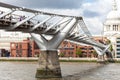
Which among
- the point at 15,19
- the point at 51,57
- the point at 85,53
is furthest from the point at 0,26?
the point at 85,53

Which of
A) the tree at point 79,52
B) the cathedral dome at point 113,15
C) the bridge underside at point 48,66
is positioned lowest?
the bridge underside at point 48,66

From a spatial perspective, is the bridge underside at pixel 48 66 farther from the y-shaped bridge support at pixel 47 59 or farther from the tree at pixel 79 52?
the tree at pixel 79 52

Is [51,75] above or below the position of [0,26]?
below

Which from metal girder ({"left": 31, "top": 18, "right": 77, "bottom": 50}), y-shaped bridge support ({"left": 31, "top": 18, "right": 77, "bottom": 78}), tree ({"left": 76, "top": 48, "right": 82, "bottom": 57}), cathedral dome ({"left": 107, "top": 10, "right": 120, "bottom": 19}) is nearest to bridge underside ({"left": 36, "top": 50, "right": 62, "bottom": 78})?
y-shaped bridge support ({"left": 31, "top": 18, "right": 77, "bottom": 78})

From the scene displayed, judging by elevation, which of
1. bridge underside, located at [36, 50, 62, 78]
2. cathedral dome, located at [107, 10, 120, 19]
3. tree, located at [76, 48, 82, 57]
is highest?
cathedral dome, located at [107, 10, 120, 19]

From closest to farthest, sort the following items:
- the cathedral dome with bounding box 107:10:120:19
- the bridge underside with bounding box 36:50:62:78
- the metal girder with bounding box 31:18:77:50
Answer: the bridge underside with bounding box 36:50:62:78
the metal girder with bounding box 31:18:77:50
the cathedral dome with bounding box 107:10:120:19

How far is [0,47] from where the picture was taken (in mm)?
168000

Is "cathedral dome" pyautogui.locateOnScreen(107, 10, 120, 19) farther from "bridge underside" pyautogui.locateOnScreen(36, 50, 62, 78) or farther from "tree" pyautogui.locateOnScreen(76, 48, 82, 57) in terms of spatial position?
"bridge underside" pyautogui.locateOnScreen(36, 50, 62, 78)

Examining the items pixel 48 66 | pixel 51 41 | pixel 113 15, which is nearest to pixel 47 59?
pixel 48 66

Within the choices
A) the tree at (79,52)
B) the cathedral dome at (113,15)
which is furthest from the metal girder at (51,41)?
the cathedral dome at (113,15)

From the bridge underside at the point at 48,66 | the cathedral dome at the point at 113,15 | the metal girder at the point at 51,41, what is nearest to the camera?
the bridge underside at the point at 48,66

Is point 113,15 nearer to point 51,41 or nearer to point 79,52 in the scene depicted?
point 79,52

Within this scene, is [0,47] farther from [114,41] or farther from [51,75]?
[51,75]

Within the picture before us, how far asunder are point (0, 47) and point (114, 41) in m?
47.7
